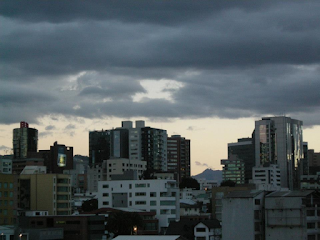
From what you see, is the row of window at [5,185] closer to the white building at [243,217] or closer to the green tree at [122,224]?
the green tree at [122,224]

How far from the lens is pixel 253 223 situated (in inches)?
4151

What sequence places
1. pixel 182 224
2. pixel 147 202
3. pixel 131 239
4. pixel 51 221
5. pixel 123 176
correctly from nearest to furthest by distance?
pixel 131 239, pixel 51 221, pixel 182 224, pixel 147 202, pixel 123 176

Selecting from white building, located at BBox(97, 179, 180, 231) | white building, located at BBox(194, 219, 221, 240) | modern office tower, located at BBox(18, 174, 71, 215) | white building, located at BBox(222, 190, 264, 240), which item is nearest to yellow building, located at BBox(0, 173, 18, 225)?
modern office tower, located at BBox(18, 174, 71, 215)

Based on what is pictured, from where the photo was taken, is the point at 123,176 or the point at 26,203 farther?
the point at 123,176

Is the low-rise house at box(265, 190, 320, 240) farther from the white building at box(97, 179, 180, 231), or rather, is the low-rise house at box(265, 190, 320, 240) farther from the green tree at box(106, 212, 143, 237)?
the white building at box(97, 179, 180, 231)

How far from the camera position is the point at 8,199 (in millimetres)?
141000

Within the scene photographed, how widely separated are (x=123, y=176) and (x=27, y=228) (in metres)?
67.2

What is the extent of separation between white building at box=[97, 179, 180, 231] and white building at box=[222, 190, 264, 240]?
205ft

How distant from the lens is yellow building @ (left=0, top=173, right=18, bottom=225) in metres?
139

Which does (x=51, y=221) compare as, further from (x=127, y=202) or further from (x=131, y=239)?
(x=127, y=202)

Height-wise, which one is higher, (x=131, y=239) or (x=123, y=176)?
(x=123, y=176)

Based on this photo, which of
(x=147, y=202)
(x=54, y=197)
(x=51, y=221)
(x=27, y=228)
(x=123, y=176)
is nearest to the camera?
(x=27, y=228)

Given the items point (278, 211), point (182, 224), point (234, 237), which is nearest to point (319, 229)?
point (278, 211)

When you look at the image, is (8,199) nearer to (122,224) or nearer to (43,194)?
(43,194)
